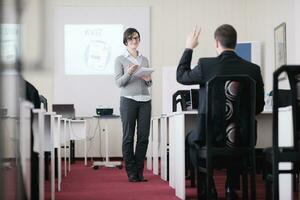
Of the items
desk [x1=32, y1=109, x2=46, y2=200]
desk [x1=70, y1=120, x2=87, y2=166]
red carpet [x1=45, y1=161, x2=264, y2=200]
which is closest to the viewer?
desk [x1=32, y1=109, x2=46, y2=200]

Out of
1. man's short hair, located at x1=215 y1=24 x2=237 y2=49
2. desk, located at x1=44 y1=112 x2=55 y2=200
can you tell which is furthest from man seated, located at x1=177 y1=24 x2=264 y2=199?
desk, located at x1=44 y1=112 x2=55 y2=200

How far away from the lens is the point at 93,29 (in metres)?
8.58

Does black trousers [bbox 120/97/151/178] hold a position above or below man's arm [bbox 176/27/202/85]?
below

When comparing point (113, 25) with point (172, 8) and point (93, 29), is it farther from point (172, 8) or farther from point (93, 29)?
point (172, 8)

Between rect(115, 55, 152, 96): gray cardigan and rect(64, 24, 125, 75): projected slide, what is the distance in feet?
12.5

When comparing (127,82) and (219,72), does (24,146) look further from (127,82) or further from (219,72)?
(127,82)

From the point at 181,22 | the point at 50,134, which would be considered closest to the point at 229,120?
the point at 50,134

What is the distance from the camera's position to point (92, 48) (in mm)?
8578

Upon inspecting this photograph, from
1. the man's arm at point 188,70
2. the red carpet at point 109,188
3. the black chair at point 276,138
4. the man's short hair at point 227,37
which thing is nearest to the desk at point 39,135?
the red carpet at point 109,188

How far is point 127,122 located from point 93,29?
419 cm

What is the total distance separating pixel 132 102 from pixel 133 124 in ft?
0.67

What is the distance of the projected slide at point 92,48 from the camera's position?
8.56m

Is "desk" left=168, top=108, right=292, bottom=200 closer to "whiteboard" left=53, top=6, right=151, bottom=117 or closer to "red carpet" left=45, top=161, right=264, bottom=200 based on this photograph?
"red carpet" left=45, top=161, right=264, bottom=200

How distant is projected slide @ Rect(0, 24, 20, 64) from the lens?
0.77 meters
